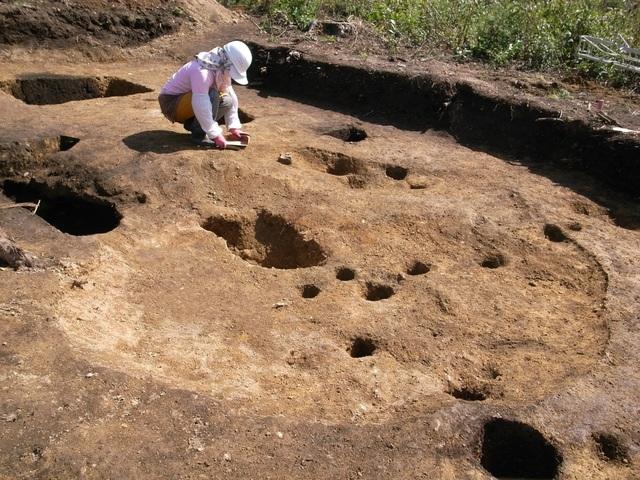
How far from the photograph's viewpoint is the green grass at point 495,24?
842cm

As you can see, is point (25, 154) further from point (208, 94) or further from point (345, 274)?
point (345, 274)

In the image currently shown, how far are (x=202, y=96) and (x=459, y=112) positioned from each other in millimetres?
2589

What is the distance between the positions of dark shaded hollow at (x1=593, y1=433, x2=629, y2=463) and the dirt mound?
7.43 m

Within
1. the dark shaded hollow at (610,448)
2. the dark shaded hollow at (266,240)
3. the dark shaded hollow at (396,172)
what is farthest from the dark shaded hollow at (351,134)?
the dark shaded hollow at (610,448)

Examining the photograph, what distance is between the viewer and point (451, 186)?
620cm

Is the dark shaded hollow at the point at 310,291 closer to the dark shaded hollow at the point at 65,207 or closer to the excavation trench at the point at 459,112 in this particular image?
the dark shaded hollow at the point at 65,207

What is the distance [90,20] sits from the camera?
9086 millimetres

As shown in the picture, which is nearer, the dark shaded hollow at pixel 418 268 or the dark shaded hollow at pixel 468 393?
the dark shaded hollow at pixel 468 393

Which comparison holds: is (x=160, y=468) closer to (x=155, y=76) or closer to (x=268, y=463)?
(x=268, y=463)

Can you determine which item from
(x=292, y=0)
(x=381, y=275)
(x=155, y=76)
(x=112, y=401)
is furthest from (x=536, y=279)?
(x=292, y=0)

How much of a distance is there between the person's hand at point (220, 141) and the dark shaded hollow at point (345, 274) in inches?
75.9

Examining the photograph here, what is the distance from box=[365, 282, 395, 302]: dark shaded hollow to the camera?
483 cm

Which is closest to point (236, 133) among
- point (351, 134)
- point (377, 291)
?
point (351, 134)

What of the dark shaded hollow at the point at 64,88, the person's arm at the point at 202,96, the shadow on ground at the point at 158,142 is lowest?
the dark shaded hollow at the point at 64,88
